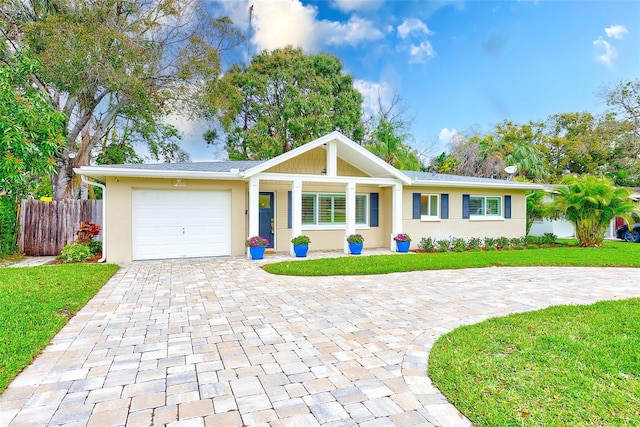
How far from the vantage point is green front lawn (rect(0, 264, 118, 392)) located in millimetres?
3617

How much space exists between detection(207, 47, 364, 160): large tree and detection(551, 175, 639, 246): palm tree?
13481 mm

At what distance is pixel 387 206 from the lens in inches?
539

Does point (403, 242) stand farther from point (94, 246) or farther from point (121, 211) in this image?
point (94, 246)

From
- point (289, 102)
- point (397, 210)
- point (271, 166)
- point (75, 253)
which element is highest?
point (289, 102)

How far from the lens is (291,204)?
492 inches

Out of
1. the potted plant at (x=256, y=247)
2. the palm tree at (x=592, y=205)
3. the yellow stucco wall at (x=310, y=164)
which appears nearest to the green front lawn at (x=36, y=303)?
the potted plant at (x=256, y=247)

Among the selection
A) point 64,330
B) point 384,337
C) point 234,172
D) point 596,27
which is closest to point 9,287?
point 64,330

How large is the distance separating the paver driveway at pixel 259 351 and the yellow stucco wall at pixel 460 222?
615 centimetres

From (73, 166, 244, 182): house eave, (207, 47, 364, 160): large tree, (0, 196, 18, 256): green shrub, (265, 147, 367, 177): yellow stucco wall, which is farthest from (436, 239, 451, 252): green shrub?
(0, 196, 18, 256): green shrub

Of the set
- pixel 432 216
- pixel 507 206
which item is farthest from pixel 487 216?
pixel 432 216

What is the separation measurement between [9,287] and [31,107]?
503 cm

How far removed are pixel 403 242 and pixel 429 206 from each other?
242 cm

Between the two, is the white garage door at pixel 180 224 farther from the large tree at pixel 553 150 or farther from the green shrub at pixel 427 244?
the large tree at pixel 553 150

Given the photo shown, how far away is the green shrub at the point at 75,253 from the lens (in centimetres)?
972
